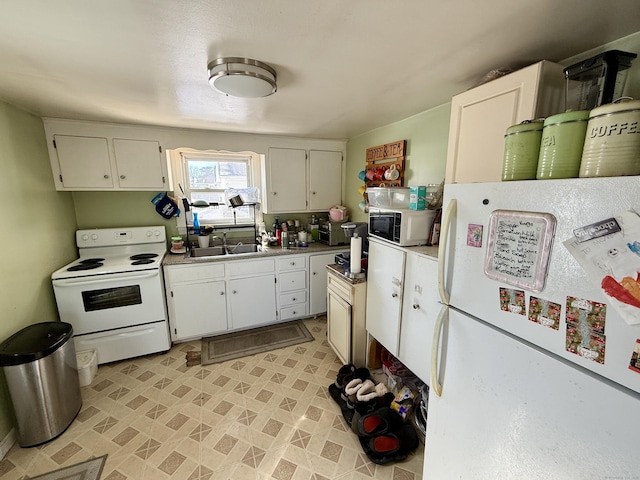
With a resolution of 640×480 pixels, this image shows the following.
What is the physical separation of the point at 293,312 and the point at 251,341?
58cm

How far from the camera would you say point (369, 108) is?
205cm

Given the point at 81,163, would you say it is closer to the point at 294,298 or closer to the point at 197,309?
the point at 197,309

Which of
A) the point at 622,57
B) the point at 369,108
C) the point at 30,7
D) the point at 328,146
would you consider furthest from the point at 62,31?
the point at 328,146

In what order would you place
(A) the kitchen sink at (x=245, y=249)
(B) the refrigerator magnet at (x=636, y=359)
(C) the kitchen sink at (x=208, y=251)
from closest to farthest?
1. (B) the refrigerator magnet at (x=636, y=359)
2. (C) the kitchen sink at (x=208, y=251)
3. (A) the kitchen sink at (x=245, y=249)

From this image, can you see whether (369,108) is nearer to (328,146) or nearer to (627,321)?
(328,146)

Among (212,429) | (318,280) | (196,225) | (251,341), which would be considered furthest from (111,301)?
(318,280)

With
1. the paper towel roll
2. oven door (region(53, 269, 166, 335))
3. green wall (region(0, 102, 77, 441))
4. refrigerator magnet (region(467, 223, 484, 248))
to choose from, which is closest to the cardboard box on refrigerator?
the paper towel roll

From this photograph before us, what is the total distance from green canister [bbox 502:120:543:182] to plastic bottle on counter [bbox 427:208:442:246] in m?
0.78

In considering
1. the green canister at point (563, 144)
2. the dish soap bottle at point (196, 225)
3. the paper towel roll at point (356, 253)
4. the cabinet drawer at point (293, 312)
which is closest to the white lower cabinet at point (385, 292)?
the paper towel roll at point (356, 253)

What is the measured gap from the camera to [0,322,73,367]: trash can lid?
1.55 metres

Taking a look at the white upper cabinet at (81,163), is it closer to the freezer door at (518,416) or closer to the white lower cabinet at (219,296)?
the white lower cabinet at (219,296)

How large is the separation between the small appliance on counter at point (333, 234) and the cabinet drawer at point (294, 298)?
0.69 metres

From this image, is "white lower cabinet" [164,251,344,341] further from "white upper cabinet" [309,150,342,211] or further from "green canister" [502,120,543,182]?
"green canister" [502,120,543,182]

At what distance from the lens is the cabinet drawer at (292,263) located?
295cm
